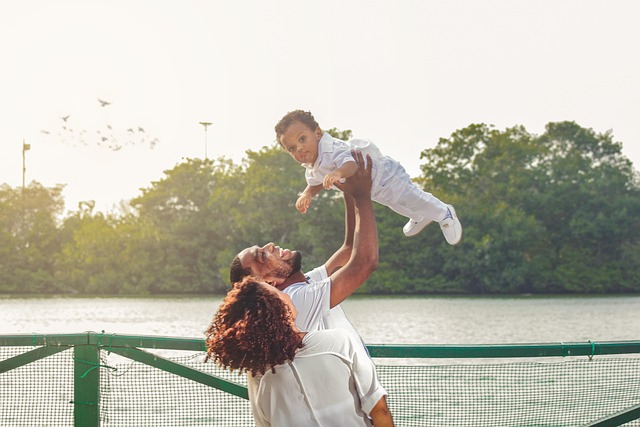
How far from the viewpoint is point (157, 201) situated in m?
Answer: 66.1

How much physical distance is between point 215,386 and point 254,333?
1957 mm

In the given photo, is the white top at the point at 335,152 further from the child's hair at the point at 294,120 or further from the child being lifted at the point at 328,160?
the child's hair at the point at 294,120

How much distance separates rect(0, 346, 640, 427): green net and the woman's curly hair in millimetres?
1901

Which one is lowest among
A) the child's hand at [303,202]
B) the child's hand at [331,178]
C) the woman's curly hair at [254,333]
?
the woman's curly hair at [254,333]

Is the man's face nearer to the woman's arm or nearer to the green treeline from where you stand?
the woman's arm

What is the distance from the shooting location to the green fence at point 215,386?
4.98 meters

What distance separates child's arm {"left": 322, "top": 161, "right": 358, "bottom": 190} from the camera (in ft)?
15.1

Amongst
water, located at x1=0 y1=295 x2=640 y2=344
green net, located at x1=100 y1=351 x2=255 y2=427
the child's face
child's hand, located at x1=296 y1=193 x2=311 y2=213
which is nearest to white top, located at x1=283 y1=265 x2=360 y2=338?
child's hand, located at x1=296 y1=193 x2=311 y2=213

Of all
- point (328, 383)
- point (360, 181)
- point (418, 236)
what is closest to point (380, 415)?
point (328, 383)

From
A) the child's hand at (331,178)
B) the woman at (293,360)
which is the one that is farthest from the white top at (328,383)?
the child's hand at (331,178)

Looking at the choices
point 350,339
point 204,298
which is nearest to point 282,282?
point 350,339

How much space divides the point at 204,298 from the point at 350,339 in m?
56.1

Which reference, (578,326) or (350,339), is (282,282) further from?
(578,326)

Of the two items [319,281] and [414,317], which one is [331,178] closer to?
[319,281]
